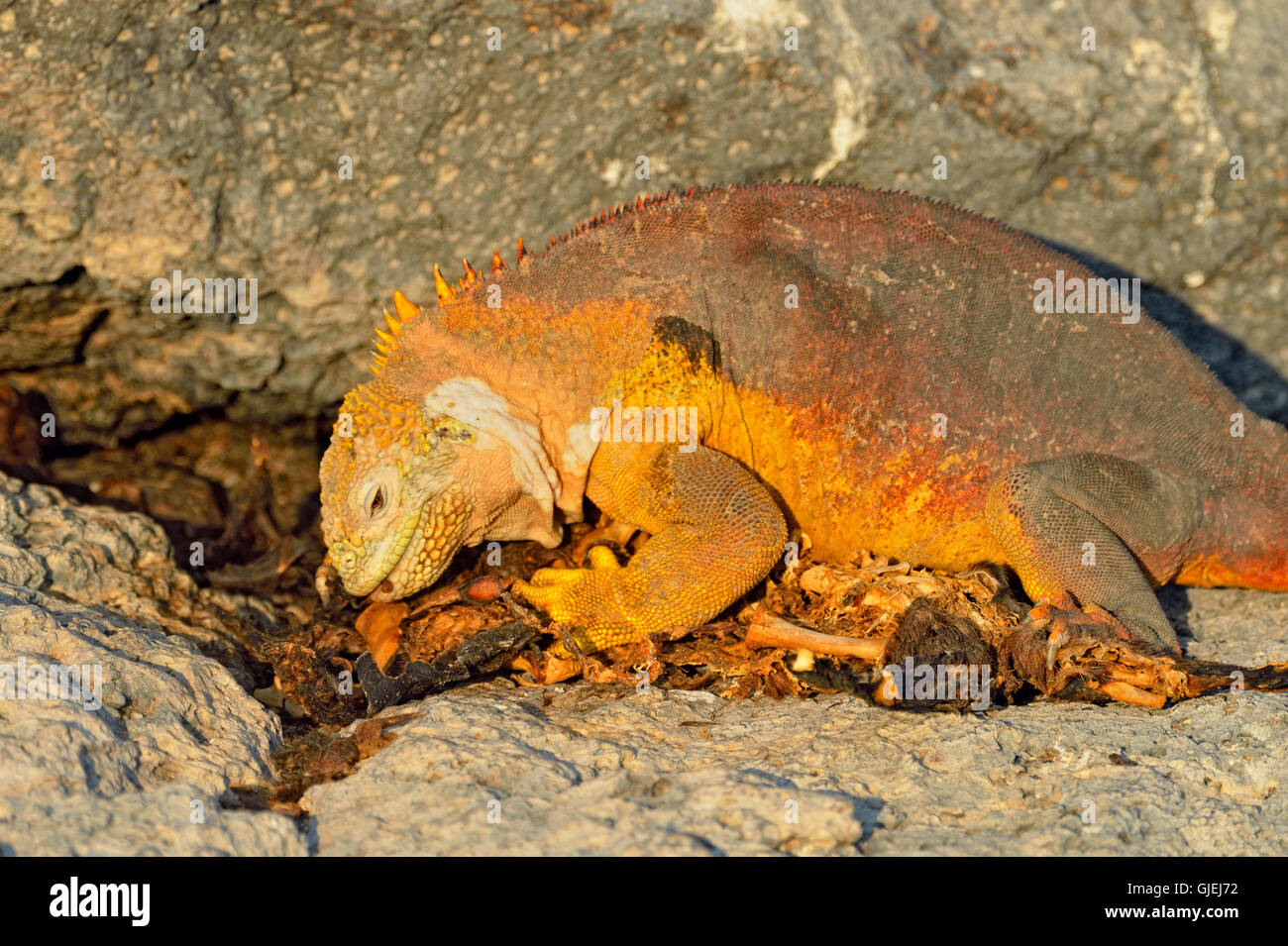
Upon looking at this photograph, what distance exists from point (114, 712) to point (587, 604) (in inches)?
56.3

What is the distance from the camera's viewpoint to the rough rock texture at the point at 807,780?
2.62 meters

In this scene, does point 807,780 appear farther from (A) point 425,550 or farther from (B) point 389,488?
(B) point 389,488

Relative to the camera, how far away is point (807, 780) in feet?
9.53

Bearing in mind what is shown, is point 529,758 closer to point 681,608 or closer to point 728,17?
point 681,608

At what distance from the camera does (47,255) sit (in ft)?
14.4

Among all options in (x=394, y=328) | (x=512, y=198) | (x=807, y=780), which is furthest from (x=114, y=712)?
(x=512, y=198)

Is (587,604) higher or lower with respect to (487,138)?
lower

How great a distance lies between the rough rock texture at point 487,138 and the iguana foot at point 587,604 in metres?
1.56

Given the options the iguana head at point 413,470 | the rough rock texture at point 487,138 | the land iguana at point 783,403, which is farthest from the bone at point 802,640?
the rough rock texture at point 487,138

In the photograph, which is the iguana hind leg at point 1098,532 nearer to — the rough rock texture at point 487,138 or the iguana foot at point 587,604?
the iguana foot at point 587,604

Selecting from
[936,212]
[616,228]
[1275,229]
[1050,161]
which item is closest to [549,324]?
[616,228]

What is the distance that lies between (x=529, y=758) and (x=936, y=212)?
7.89 ft

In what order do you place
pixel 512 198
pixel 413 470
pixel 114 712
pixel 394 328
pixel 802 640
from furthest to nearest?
pixel 512 198 < pixel 394 328 < pixel 413 470 < pixel 802 640 < pixel 114 712

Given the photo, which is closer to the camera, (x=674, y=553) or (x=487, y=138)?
(x=674, y=553)
